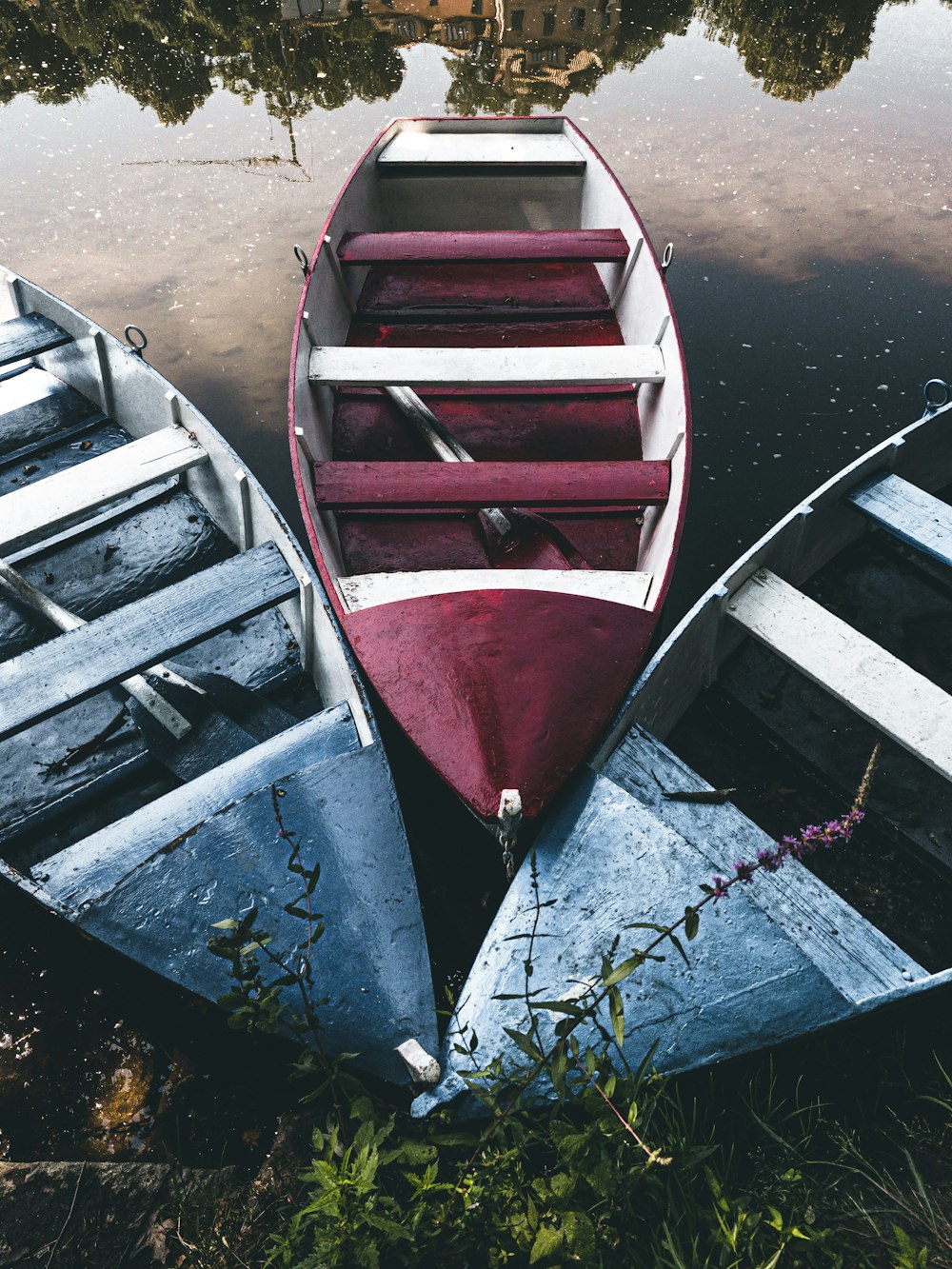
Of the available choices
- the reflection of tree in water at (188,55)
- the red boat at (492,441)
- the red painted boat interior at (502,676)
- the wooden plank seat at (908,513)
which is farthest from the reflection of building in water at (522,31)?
the red painted boat interior at (502,676)

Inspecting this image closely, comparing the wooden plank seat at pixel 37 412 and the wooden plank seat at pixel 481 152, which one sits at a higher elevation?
the wooden plank seat at pixel 481 152

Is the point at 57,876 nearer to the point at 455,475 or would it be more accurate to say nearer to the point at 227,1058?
the point at 227,1058

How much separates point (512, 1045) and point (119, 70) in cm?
1102

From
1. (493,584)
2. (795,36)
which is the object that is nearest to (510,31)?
(795,36)

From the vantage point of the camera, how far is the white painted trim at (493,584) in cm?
303

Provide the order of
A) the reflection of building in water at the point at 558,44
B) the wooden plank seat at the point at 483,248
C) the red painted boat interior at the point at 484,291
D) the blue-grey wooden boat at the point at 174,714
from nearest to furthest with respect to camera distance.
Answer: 1. the blue-grey wooden boat at the point at 174,714
2. the wooden plank seat at the point at 483,248
3. the red painted boat interior at the point at 484,291
4. the reflection of building in water at the point at 558,44

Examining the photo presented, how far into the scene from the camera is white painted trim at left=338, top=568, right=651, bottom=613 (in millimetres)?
3029

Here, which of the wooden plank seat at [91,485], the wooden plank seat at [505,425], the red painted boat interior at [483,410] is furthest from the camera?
the wooden plank seat at [505,425]

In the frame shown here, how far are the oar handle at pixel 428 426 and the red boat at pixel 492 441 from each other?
0.01 m

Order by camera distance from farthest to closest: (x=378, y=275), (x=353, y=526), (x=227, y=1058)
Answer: (x=378, y=275), (x=353, y=526), (x=227, y=1058)

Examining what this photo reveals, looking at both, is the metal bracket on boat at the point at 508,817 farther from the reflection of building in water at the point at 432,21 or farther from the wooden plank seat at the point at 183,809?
the reflection of building in water at the point at 432,21

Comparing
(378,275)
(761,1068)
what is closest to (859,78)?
(378,275)

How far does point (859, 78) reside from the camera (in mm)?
9305

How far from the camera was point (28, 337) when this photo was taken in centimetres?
464
